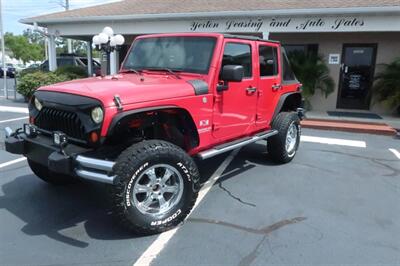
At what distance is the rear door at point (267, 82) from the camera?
5.23 metres

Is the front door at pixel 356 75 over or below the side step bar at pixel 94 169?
over

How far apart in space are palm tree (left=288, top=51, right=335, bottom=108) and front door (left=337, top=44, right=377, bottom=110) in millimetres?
618

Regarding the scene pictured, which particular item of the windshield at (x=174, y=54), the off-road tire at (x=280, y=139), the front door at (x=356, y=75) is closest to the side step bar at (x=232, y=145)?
the off-road tire at (x=280, y=139)

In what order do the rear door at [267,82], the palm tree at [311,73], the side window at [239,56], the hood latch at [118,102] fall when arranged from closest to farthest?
1. the hood latch at [118,102]
2. the side window at [239,56]
3. the rear door at [267,82]
4. the palm tree at [311,73]

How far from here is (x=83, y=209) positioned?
13.2ft

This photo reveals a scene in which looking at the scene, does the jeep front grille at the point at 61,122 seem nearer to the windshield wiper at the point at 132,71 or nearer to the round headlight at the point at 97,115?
the round headlight at the point at 97,115

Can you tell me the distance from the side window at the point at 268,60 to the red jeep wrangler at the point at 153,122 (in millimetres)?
89

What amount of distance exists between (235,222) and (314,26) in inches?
344

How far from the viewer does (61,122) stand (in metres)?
3.60

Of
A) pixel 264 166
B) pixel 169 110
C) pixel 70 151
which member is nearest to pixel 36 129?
pixel 70 151

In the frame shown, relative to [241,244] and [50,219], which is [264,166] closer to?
[241,244]

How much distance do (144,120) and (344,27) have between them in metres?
8.95

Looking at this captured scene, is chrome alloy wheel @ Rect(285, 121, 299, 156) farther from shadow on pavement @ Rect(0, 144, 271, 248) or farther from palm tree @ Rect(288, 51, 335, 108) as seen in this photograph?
palm tree @ Rect(288, 51, 335, 108)

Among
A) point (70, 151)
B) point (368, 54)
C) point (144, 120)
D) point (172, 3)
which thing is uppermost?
point (172, 3)
